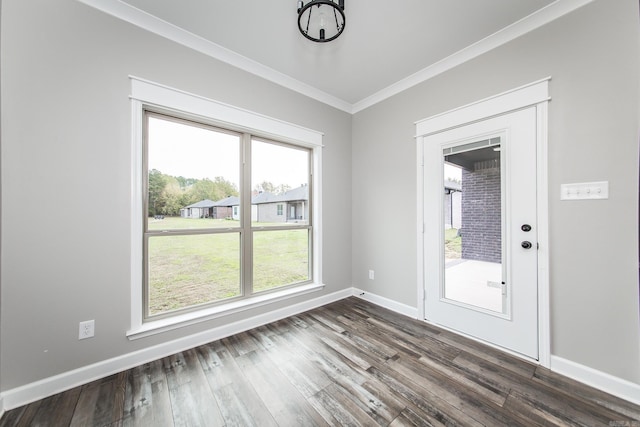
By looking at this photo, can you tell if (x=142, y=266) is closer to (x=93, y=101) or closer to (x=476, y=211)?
(x=93, y=101)

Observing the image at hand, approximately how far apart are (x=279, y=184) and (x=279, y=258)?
37.0 inches

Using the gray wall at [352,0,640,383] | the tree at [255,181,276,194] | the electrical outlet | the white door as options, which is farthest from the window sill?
the gray wall at [352,0,640,383]

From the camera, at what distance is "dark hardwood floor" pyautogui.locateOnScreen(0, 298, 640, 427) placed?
1417 millimetres

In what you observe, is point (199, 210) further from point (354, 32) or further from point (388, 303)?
point (388, 303)

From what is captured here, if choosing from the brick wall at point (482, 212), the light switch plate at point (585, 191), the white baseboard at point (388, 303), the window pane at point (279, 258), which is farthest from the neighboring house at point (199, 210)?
the light switch plate at point (585, 191)

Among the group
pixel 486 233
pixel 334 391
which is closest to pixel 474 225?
pixel 486 233

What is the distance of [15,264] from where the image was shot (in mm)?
1523

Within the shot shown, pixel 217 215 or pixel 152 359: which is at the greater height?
pixel 217 215

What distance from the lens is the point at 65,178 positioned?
65.9 inches

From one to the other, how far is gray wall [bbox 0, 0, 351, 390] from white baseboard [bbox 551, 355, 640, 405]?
3170mm

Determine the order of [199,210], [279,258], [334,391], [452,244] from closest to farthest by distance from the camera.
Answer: [334,391] < [199,210] < [452,244] < [279,258]

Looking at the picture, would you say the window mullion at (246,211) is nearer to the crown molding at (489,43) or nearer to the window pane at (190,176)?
the window pane at (190,176)

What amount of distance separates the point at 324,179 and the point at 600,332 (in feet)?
9.26

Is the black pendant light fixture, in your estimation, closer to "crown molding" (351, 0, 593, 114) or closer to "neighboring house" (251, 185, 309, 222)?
"crown molding" (351, 0, 593, 114)
